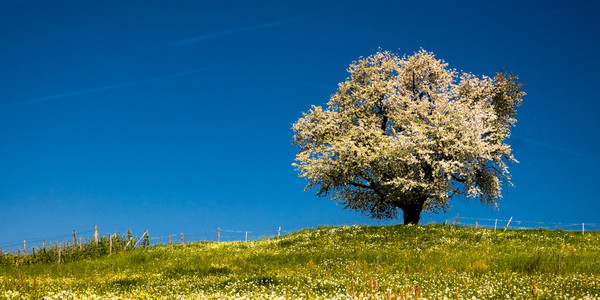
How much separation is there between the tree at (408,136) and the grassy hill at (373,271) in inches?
158

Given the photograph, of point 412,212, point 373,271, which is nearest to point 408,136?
point 412,212

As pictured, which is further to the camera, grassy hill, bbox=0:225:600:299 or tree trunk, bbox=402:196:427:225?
tree trunk, bbox=402:196:427:225

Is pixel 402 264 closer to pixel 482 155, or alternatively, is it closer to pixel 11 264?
pixel 482 155

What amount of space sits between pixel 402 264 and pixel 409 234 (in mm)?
10189

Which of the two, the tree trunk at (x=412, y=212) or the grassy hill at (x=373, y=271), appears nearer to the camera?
the grassy hill at (x=373, y=271)

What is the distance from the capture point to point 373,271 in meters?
21.1

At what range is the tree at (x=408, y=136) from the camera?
34.9m

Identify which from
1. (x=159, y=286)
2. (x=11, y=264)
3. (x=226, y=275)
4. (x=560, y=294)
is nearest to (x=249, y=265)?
(x=226, y=275)

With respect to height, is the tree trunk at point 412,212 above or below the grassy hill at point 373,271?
above

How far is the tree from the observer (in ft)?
114

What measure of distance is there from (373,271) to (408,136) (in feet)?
58.2

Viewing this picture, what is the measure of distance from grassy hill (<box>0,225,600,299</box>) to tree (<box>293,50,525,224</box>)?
4.02 meters

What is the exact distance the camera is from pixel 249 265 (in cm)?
2519

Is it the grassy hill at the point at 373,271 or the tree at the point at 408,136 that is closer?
the grassy hill at the point at 373,271
